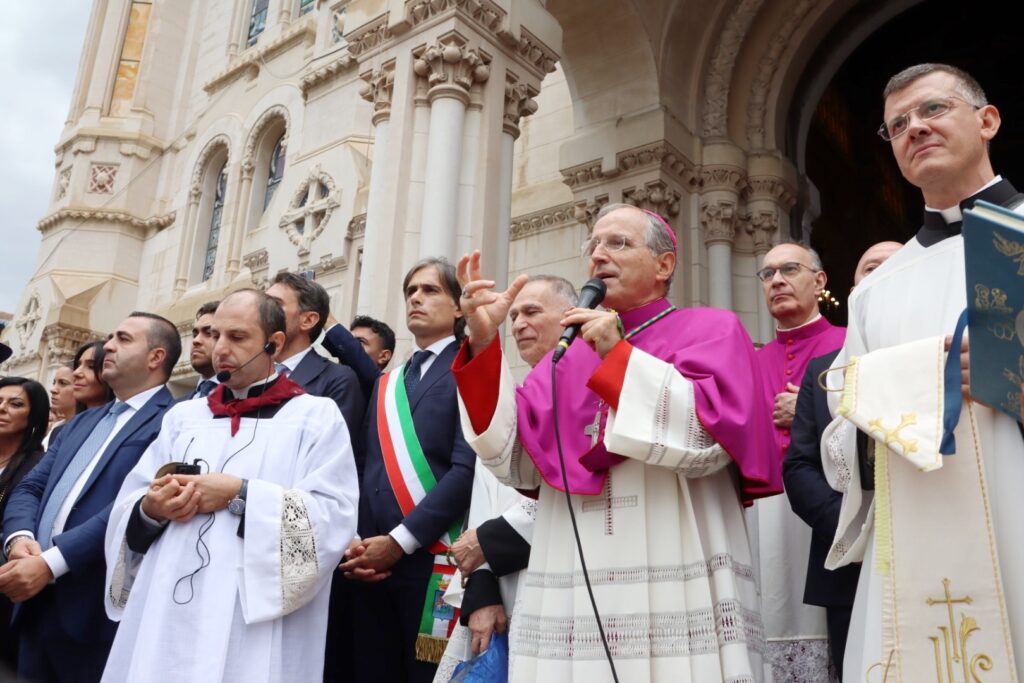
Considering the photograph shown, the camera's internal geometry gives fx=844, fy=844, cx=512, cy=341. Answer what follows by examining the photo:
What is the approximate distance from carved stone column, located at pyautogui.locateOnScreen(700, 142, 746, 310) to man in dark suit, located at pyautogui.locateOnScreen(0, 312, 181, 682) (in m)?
4.89

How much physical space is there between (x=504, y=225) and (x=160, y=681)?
12.0 ft

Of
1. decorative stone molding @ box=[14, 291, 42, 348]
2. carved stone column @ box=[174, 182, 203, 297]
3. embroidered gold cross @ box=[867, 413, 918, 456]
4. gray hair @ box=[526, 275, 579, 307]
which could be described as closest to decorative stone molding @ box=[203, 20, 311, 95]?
carved stone column @ box=[174, 182, 203, 297]

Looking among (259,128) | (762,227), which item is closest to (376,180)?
(762,227)

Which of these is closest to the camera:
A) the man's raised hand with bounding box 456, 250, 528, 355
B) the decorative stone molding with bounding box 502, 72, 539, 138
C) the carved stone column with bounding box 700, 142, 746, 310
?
the man's raised hand with bounding box 456, 250, 528, 355

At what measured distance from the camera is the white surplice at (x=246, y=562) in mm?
2529

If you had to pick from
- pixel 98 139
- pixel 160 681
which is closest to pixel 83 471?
pixel 160 681

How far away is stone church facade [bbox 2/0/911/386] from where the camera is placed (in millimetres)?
5449

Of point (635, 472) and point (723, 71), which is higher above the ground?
point (723, 71)

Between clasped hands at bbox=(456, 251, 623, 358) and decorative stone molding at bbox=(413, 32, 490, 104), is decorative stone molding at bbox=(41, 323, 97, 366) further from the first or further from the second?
clasped hands at bbox=(456, 251, 623, 358)

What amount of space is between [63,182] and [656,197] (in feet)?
41.4

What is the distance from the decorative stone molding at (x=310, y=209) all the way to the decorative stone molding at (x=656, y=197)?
392 cm

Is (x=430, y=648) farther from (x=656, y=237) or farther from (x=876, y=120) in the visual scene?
(x=876, y=120)

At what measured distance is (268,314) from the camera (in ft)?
10.3

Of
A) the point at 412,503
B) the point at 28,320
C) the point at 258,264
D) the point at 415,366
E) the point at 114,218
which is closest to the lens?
the point at 412,503
